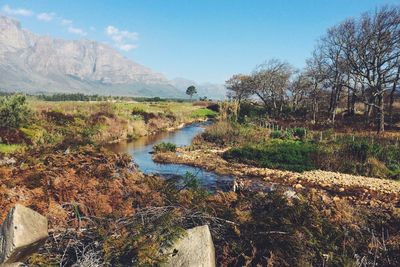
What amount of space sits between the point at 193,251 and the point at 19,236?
1.87 metres

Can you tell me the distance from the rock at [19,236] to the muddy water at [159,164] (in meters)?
5.25

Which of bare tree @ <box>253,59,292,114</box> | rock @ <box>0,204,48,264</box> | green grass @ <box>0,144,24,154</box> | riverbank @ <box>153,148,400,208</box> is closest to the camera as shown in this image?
rock @ <box>0,204,48,264</box>

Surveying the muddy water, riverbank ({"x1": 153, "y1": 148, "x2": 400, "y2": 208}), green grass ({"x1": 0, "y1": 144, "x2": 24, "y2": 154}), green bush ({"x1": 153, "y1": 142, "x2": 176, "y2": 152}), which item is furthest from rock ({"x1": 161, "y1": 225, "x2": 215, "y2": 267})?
green bush ({"x1": 153, "y1": 142, "x2": 176, "y2": 152})

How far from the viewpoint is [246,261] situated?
4648 mm

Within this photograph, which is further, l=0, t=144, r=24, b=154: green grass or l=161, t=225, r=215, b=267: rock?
l=0, t=144, r=24, b=154: green grass

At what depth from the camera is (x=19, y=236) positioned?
13.3 feet

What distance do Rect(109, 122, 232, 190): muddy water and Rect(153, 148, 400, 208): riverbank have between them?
0.69 metres

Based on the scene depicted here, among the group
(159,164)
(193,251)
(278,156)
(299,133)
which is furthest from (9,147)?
(299,133)

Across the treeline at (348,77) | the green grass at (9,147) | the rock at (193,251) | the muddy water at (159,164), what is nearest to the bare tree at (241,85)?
the treeline at (348,77)

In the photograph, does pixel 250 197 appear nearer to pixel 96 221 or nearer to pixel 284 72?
pixel 96 221

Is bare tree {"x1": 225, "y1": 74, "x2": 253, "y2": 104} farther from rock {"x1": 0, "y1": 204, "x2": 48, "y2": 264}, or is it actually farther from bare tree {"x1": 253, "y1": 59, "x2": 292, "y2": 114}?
rock {"x1": 0, "y1": 204, "x2": 48, "y2": 264}

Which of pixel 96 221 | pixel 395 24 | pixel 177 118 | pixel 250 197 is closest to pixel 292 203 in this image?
pixel 250 197

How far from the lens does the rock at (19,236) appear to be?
4031 millimetres

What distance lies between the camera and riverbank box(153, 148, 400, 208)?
14594 millimetres
